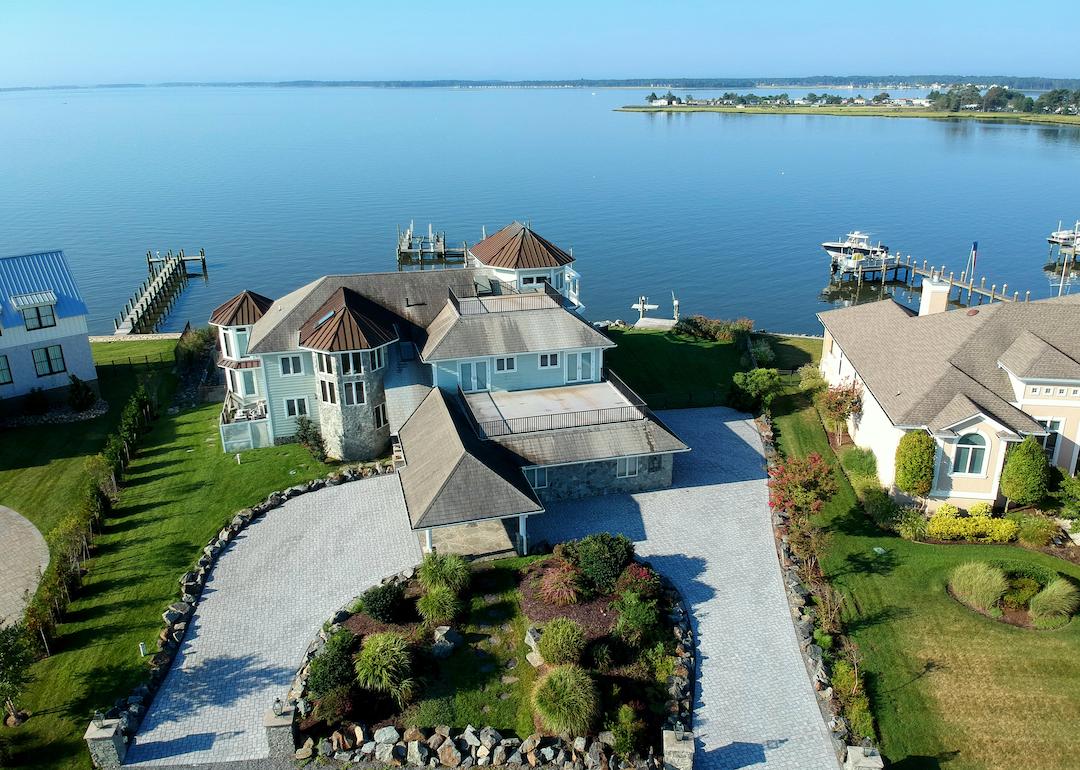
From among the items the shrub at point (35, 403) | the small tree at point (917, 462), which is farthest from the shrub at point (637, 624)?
the shrub at point (35, 403)

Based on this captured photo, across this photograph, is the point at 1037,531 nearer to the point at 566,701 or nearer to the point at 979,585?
the point at 979,585

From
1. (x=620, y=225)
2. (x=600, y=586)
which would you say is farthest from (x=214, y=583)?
(x=620, y=225)

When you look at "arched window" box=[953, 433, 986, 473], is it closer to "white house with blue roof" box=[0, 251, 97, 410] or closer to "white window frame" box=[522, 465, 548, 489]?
"white window frame" box=[522, 465, 548, 489]

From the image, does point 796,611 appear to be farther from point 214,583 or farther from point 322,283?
point 322,283

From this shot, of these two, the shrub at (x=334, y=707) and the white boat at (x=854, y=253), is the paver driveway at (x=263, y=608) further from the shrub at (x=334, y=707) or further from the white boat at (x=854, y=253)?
the white boat at (x=854, y=253)

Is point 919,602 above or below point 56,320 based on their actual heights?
below

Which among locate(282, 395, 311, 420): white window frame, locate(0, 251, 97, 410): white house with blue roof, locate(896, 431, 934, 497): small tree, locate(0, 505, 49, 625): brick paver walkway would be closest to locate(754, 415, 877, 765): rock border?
locate(896, 431, 934, 497): small tree
